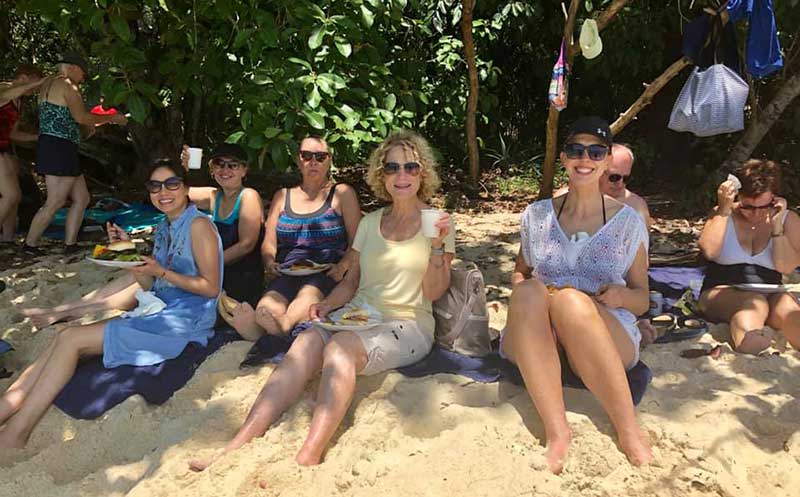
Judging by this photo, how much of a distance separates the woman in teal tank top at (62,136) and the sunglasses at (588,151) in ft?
13.5

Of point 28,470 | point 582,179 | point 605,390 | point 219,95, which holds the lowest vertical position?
point 28,470

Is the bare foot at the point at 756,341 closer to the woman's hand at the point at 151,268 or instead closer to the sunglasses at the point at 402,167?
the sunglasses at the point at 402,167

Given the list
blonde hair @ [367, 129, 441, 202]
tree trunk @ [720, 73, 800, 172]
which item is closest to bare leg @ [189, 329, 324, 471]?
blonde hair @ [367, 129, 441, 202]

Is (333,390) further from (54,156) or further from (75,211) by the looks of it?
(54,156)

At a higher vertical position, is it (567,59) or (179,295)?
→ (567,59)

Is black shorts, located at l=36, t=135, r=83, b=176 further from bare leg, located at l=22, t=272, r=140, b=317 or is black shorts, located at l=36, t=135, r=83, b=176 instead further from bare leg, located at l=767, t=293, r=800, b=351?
bare leg, located at l=767, t=293, r=800, b=351

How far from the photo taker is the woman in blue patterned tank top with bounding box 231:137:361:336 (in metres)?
3.66

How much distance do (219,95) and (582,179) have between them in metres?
3.17

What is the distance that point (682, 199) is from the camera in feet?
22.3

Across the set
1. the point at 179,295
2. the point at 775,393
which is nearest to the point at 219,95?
the point at 179,295

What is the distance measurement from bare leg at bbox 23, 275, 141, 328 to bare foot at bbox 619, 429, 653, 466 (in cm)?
252

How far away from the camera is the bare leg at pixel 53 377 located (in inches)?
110

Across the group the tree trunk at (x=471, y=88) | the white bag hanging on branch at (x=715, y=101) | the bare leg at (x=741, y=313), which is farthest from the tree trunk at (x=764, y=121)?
the bare leg at (x=741, y=313)

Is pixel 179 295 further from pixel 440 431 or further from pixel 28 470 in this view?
pixel 440 431
